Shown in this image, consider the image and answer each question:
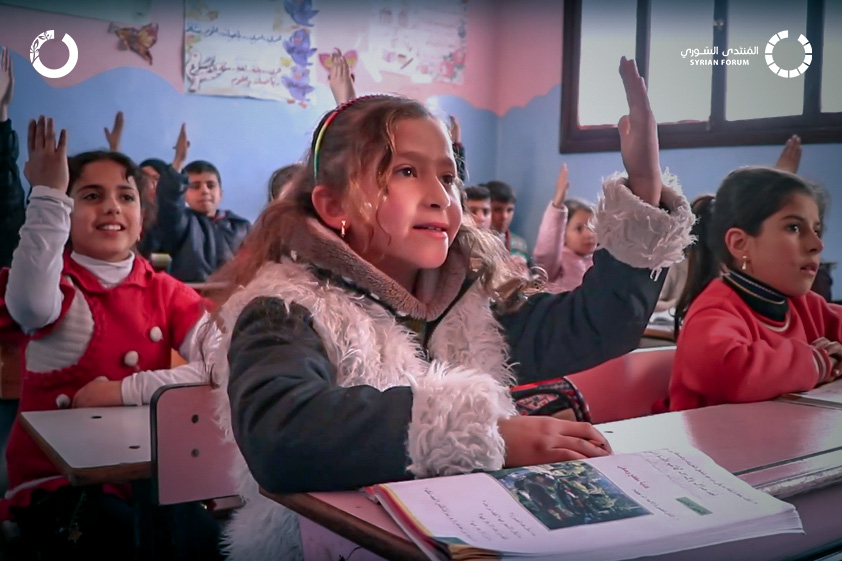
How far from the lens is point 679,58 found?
262 centimetres

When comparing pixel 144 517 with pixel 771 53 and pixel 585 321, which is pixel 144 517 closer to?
pixel 585 321

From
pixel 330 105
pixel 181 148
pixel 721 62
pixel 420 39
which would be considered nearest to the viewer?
pixel 721 62

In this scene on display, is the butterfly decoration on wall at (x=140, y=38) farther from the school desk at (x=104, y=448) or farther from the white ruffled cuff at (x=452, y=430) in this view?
the white ruffled cuff at (x=452, y=430)

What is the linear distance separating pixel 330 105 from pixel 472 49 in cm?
79

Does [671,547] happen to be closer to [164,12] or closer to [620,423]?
[620,423]

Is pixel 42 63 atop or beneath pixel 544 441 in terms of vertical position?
atop

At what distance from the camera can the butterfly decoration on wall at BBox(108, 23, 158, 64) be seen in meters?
3.02

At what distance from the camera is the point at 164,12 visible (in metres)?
3.20

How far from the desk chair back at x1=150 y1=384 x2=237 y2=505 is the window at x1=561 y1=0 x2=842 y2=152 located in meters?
1.28

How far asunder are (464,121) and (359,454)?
11.4ft

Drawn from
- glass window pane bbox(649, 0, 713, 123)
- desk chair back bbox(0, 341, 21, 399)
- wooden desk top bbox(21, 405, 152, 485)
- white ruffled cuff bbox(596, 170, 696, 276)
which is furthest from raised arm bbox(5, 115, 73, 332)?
glass window pane bbox(649, 0, 713, 123)

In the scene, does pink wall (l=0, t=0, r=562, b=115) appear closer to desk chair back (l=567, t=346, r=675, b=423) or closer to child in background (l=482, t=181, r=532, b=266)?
child in background (l=482, t=181, r=532, b=266)

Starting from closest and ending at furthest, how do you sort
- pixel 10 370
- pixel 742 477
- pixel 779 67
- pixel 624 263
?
pixel 742 477, pixel 624 263, pixel 10 370, pixel 779 67

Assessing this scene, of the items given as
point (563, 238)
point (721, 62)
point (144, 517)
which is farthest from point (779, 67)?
point (144, 517)
